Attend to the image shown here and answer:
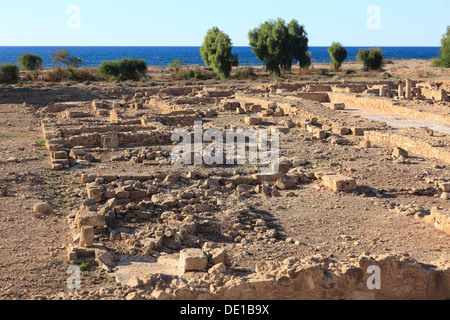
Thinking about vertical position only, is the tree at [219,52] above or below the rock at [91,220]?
above

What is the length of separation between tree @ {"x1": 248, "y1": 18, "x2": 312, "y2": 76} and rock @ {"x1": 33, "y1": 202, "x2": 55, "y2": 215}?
1343 inches

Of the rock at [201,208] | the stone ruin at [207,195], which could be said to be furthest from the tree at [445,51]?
the rock at [201,208]

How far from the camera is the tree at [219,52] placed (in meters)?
41.4

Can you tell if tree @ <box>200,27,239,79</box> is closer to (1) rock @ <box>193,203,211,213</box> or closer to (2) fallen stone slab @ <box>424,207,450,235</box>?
(1) rock @ <box>193,203,211,213</box>

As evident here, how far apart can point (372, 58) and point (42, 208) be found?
137ft

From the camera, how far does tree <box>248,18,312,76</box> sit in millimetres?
42594

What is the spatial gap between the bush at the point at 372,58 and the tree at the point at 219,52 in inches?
493

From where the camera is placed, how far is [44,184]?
1193cm

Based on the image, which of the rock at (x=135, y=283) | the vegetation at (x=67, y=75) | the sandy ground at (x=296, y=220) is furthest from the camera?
the vegetation at (x=67, y=75)

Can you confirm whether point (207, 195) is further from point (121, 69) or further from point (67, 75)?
point (67, 75)

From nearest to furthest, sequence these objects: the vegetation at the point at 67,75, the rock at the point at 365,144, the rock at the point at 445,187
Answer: the rock at the point at 445,187 < the rock at the point at 365,144 < the vegetation at the point at 67,75

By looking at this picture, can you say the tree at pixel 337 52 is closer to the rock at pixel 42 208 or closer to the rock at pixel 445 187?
the rock at pixel 445 187

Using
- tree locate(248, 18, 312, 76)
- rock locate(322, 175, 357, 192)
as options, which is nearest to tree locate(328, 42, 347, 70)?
tree locate(248, 18, 312, 76)

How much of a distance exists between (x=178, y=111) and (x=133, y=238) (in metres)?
13.3
